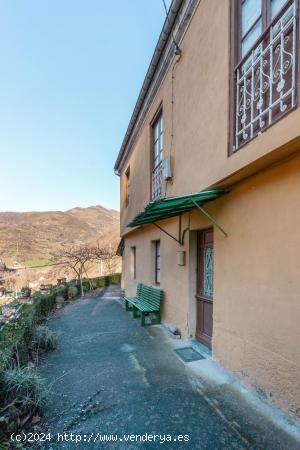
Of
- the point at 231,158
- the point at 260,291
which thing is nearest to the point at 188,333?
the point at 260,291

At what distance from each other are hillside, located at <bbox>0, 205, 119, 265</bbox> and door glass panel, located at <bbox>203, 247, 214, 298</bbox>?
604 inches

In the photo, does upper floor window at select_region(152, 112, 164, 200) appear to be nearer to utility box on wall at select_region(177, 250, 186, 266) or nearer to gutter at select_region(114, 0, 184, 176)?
gutter at select_region(114, 0, 184, 176)

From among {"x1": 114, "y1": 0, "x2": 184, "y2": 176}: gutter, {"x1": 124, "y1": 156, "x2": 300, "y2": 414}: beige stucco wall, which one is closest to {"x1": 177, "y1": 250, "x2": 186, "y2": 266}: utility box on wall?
{"x1": 124, "y1": 156, "x2": 300, "y2": 414}: beige stucco wall

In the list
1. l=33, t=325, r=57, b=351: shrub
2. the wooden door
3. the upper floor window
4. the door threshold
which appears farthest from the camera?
the upper floor window

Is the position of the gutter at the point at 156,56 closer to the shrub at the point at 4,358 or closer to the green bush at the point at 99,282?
the shrub at the point at 4,358

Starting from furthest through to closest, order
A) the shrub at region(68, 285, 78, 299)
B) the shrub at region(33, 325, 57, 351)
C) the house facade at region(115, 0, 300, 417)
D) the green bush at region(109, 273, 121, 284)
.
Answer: the green bush at region(109, 273, 121, 284) → the shrub at region(68, 285, 78, 299) → the shrub at region(33, 325, 57, 351) → the house facade at region(115, 0, 300, 417)

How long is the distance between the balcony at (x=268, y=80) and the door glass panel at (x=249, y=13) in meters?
0.61

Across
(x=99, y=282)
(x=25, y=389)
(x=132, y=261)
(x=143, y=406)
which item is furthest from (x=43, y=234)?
(x=143, y=406)

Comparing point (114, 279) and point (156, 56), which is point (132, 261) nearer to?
point (156, 56)

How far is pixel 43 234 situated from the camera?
45.0 m

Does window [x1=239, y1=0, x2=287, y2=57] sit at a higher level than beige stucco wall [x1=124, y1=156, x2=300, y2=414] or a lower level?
higher

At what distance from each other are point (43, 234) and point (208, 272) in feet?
147

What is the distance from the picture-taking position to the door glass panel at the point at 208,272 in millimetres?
5008

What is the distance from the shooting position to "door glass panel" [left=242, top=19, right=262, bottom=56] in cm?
329
